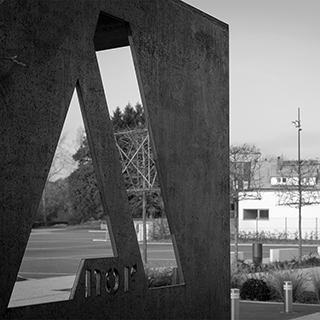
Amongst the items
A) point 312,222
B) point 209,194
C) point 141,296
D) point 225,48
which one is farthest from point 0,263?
point 312,222

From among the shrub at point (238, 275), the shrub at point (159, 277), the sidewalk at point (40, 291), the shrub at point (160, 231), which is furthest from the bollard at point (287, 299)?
the shrub at point (160, 231)

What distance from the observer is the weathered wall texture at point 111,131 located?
6.55m

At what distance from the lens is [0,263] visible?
6.34 metres

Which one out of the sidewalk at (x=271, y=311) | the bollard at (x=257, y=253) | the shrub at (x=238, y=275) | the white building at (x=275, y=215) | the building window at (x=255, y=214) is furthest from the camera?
the building window at (x=255, y=214)

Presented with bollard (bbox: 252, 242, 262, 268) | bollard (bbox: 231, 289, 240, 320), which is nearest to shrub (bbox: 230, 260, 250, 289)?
bollard (bbox: 252, 242, 262, 268)

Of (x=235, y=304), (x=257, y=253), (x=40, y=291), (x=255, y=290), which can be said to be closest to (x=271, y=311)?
(x=255, y=290)

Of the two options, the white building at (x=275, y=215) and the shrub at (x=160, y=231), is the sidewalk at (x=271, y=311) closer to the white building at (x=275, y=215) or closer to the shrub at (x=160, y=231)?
the shrub at (x=160, y=231)

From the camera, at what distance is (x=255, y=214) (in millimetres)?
52938

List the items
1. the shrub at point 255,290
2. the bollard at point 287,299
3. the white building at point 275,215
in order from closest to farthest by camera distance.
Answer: the bollard at point 287,299, the shrub at point 255,290, the white building at point 275,215

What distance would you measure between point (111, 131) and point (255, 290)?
9190mm

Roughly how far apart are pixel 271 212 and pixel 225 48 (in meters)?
42.7

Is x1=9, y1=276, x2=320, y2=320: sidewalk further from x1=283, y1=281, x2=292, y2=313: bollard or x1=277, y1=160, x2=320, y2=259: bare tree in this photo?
x1=277, y1=160, x2=320, y2=259: bare tree

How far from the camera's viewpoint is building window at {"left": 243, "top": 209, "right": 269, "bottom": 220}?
52.2 m

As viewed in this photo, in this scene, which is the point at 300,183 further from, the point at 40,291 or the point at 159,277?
the point at 40,291
